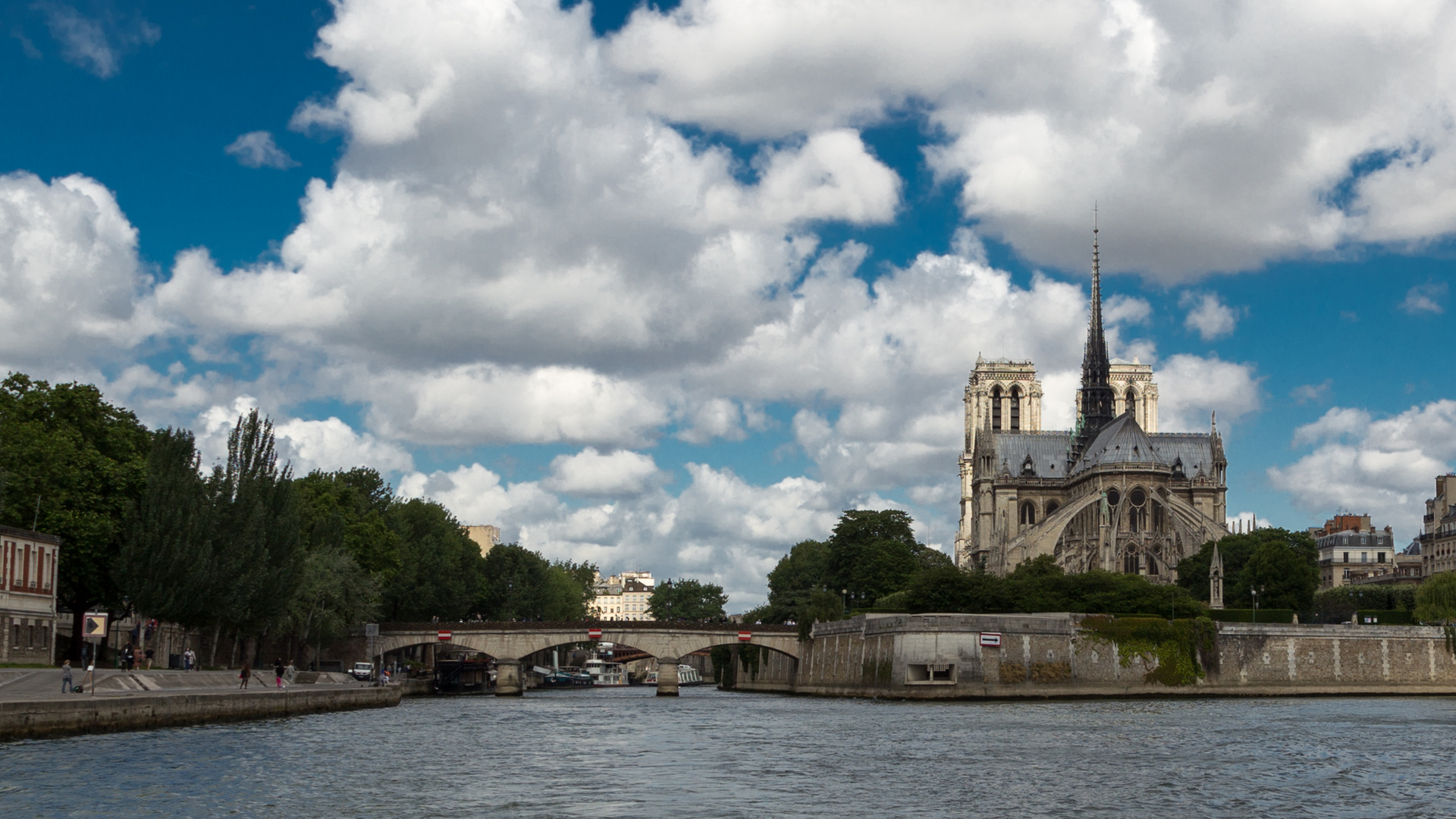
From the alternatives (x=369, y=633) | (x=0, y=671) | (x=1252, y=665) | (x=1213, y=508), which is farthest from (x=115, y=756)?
(x=1213, y=508)

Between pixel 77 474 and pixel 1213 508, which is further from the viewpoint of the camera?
pixel 1213 508

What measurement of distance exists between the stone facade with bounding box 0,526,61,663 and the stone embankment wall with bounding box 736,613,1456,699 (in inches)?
1608

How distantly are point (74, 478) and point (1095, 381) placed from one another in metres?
129

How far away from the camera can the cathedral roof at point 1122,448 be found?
479ft

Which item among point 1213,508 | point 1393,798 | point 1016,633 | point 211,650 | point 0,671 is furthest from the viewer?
point 1213,508

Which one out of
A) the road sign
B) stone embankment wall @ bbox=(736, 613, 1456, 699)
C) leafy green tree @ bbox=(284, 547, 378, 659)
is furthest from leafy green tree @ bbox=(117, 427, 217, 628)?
stone embankment wall @ bbox=(736, 613, 1456, 699)

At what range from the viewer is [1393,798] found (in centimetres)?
3450

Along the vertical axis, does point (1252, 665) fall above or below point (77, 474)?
below

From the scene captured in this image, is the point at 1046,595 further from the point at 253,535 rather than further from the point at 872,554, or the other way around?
the point at 253,535

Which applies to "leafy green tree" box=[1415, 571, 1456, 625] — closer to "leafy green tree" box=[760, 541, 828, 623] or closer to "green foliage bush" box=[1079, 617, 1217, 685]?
"green foliage bush" box=[1079, 617, 1217, 685]

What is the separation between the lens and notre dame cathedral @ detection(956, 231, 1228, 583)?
140 metres

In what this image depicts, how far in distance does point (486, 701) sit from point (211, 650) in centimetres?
1940

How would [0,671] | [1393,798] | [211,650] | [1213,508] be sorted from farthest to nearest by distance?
[1213,508], [211,650], [0,671], [1393,798]

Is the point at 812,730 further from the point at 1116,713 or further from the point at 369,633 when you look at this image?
the point at 369,633
